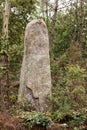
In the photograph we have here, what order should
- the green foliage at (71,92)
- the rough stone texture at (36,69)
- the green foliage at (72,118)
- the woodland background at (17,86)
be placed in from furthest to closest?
the rough stone texture at (36,69) → the green foliage at (71,92) → the green foliage at (72,118) → the woodland background at (17,86)

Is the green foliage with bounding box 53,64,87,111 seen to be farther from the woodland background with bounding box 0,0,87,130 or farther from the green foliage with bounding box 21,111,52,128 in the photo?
the green foliage with bounding box 21,111,52,128

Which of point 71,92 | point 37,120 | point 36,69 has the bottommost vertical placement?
point 37,120

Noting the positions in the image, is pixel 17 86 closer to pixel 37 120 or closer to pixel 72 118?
pixel 72 118

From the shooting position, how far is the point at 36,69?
11.6m

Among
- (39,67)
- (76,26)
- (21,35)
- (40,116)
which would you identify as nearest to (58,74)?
(39,67)

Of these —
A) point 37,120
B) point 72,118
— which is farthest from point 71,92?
point 37,120

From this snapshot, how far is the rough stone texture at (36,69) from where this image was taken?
11.4 m

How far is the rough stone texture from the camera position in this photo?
11.4 m

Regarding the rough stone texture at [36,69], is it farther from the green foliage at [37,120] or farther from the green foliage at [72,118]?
the green foliage at [37,120]

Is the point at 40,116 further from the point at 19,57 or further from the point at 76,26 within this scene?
the point at 76,26

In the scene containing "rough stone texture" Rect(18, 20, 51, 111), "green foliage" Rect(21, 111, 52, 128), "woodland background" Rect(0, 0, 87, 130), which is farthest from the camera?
"rough stone texture" Rect(18, 20, 51, 111)

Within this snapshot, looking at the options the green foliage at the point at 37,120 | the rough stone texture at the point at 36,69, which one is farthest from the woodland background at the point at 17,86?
the rough stone texture at the point at 36,69

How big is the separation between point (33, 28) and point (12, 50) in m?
4.17

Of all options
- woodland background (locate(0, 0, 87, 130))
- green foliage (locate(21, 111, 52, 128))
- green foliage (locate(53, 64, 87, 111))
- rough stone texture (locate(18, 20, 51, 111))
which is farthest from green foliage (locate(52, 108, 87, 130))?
rough stone texture (locate(18, 20, 51, 111))
